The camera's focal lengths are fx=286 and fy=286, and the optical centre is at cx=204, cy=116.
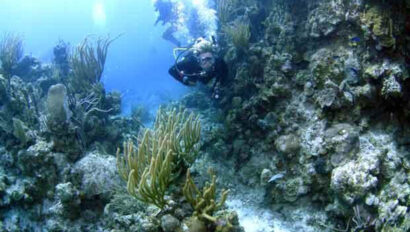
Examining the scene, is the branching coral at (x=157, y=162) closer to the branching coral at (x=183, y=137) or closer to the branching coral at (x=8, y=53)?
the branching coral at (x=183, y=137)

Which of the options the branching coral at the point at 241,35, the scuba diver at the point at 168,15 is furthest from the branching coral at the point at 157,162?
the scuba diver at the point at 168,15

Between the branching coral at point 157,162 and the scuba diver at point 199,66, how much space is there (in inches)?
88.1

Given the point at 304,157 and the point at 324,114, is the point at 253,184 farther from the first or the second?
the point at 324,114

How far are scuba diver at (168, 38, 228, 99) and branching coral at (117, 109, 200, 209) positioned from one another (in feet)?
7.34

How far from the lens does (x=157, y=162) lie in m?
3.00

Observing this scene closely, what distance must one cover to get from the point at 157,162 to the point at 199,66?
13.0 feet

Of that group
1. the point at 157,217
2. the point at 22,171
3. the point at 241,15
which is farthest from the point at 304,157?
the point at 241,15

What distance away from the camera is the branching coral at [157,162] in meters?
3.02

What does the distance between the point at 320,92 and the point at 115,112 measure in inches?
208

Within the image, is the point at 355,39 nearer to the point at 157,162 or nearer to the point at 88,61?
the point at 157,162

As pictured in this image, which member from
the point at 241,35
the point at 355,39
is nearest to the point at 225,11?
the point at 241,35

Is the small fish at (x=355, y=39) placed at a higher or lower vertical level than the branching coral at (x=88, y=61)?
lower

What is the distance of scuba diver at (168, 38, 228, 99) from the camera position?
20.7 feet

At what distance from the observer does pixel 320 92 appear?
15.4 ft
